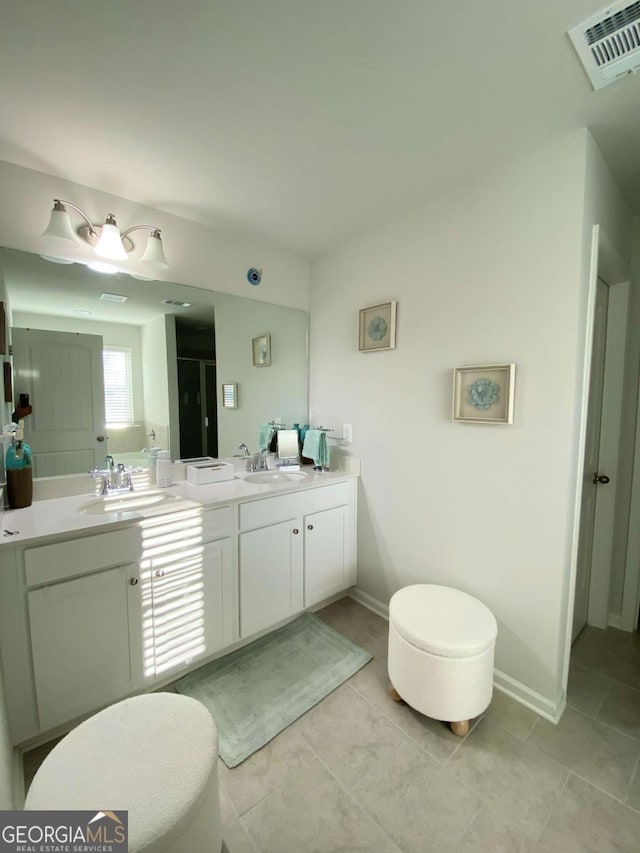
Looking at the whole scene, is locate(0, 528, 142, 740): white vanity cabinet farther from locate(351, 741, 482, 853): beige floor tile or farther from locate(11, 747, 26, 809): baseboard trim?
locate(351, 741, 482, 853): beige floor tile

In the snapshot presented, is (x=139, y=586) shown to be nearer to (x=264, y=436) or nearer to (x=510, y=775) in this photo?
(x=264, y=436)

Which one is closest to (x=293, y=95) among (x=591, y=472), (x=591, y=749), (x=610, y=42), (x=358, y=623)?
(x=610, y=42)

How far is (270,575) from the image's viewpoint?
1.99 m

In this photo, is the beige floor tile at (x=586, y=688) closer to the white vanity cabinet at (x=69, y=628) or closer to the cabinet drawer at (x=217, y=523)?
the cabinet drawer at (x=217, y=523)

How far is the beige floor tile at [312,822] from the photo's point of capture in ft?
3.64

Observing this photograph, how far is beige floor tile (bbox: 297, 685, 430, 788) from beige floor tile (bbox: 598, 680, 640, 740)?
36.3 inches

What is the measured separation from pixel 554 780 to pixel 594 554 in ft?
4.34

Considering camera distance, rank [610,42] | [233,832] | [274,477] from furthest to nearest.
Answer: [274,477]
[233,832]
[610,42]

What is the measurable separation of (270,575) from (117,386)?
1.36 metres

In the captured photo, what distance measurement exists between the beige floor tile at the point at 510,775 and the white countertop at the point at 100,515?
1.37 metres

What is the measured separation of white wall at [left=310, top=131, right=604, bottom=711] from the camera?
1.49m

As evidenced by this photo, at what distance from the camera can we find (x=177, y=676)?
1744mm

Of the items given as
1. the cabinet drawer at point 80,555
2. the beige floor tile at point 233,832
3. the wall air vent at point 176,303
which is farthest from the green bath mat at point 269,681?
the wall air vent at point 176,303

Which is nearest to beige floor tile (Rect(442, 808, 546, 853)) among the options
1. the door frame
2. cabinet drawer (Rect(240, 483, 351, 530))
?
the door frame
